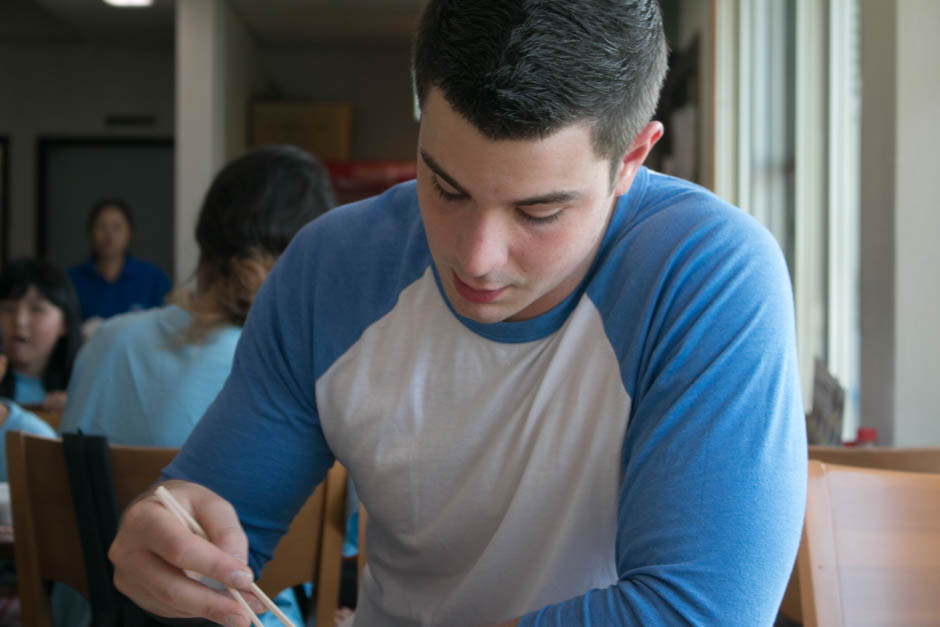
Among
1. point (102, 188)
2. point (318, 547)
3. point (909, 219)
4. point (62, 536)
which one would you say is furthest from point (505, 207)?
point (102, 188)

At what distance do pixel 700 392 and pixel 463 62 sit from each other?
330 mm

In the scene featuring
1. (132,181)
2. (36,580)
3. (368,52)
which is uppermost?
(368,52)

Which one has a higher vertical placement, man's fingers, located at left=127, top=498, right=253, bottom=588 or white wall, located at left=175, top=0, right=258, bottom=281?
white wall, located at left=175, top=0, right=258, bottom=281

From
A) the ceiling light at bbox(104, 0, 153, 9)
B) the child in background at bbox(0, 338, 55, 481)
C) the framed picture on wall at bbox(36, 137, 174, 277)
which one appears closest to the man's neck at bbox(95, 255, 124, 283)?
the ceiling light at bbox(104, 0, 153, 9)

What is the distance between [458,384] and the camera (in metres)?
0.99

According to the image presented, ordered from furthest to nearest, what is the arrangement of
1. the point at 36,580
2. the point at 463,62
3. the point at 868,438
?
the point at 868,438 → the point at 36,580 → the point at 463,62

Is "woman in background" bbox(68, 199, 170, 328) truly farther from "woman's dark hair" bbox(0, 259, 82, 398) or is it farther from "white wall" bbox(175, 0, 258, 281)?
"woman's dark hair" bbox(0, 259, 82, 398)

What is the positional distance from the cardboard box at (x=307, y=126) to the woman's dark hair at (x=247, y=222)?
5.42m

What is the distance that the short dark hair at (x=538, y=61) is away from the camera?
764 mm

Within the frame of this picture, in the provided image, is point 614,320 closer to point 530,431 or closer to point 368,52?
point 530,431

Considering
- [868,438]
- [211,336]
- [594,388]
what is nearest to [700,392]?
[594,388]

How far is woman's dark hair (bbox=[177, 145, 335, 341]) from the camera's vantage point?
194 cm

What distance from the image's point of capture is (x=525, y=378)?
967mm

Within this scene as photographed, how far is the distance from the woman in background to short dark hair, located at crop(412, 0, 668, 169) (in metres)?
5.14
